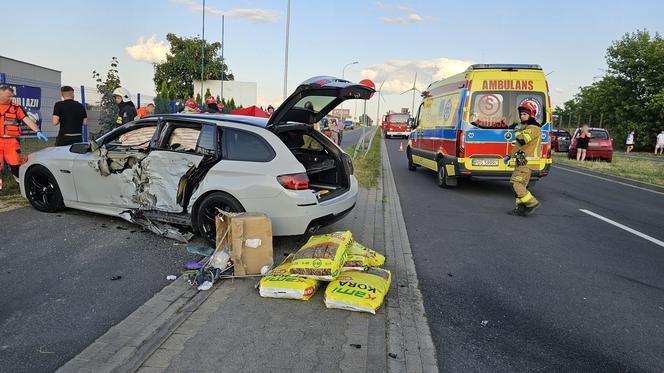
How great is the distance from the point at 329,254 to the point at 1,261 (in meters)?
3.22

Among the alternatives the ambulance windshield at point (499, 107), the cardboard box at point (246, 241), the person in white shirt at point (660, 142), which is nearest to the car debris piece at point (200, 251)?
the cardboard box at point (246, 241)

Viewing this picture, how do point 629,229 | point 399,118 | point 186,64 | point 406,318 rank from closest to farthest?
point 406,318 < point 629,229 < point 399,118 < point 186,64

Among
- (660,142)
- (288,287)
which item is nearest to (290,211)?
(288,287)

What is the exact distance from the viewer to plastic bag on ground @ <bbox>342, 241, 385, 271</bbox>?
425 cm

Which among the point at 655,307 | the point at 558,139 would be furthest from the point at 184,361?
the point at 558,139

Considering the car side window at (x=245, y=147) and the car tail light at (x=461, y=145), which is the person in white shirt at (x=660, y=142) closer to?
the car tail light at (x=461, y=145)

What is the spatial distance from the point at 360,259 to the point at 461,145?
20.1ft

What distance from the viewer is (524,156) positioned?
7.93 metres

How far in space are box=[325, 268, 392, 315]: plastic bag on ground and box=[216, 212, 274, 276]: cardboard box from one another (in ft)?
2.51

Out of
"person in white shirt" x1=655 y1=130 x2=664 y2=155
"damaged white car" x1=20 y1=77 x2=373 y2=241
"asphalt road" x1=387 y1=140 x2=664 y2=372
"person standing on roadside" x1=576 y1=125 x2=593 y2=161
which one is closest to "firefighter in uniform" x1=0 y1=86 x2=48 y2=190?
"damaged white car" x1=20 y1=77 x2=373 y2=241

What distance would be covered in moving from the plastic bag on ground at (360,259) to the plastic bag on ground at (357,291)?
0.35 ft

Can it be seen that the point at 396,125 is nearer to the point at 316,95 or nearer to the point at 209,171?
the point at 316,95

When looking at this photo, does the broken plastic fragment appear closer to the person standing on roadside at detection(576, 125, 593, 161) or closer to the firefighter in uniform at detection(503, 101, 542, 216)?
the firefighter in uniform at detection(503, 101, 542, 216)

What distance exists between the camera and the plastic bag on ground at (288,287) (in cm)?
380
